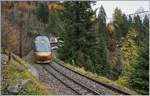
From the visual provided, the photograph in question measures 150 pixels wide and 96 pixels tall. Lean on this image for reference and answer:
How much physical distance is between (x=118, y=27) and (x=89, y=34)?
38.5 m

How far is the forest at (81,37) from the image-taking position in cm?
1360

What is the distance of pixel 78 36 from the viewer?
3319cm

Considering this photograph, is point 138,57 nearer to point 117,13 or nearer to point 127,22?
point 127,22

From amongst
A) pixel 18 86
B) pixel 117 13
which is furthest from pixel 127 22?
pixel 18 86

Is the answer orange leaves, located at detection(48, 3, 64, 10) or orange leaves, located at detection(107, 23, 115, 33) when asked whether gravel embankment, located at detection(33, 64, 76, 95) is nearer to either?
orange leaves, located at detection(48, 3, 64, 10)

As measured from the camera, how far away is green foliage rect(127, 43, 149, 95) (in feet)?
42.5

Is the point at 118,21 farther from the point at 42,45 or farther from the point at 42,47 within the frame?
the point at 42,47

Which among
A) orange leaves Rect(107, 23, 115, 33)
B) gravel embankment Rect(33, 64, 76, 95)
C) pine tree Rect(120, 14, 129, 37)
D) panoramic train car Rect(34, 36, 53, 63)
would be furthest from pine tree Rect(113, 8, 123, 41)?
gravel embankment Rect(33, 64, 76, 95)

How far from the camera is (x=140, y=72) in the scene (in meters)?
13.2

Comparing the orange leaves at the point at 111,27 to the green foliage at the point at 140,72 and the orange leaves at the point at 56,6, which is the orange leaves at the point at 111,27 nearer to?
the orange leaves at the point at 56,6

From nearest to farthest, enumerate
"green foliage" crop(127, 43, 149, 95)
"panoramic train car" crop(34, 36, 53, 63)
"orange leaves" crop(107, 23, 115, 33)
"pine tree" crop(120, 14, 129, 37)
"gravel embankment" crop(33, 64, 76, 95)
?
"green foliage" crop(127, 43, 149, 95) < "gravel embankment" crop(33, 64, 76, 95) < "panoramic train car" crop(34, 36, 53, 63) < "pine tree" crop(120, 14, 129, 37) < "orange leaves" crop(107, 23, 115, 33)

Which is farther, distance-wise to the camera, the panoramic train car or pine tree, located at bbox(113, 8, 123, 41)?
pine tree, located at bbox(113, 8, 123, 41)

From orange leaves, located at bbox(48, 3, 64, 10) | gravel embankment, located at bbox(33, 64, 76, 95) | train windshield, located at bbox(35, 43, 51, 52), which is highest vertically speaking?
orange leaves, located at bbox(48, 3, 64, 10)

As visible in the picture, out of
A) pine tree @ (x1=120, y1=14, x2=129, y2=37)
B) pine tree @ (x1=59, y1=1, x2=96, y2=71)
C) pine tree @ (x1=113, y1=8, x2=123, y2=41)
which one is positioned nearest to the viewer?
pine tree @ (x1=59, y1=1, x2=96, y2=71)
